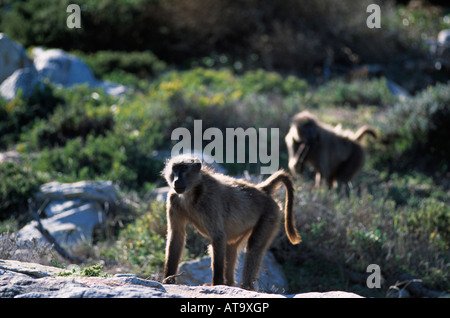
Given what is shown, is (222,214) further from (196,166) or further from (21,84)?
(21,84)

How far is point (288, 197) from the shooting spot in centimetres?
535

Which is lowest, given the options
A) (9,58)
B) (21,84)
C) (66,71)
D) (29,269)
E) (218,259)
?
(218,259)

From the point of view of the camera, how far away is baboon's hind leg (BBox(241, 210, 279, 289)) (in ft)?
16.6

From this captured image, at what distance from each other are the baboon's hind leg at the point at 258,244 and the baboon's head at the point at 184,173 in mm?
801

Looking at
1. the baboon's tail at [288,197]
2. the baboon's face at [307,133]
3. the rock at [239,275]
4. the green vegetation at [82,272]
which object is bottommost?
the rock at [239,275]

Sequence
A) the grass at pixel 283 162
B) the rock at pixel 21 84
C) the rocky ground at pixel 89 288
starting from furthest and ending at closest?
the rock at pixel 21 84 → the grass at pixel 283 162 → the rocky ground at pixel 89 288

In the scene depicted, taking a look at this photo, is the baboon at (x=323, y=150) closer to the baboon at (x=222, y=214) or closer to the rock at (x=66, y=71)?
the baboon at (x=222, y=214)

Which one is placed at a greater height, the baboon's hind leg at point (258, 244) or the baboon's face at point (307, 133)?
the baboon's face at point (307, 133)

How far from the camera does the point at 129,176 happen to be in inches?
335

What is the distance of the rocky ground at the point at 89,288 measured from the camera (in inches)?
129

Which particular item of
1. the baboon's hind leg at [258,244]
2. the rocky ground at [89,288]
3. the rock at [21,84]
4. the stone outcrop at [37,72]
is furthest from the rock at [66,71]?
the rocky ground at [89,288]

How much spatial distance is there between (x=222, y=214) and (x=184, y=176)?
20.1 inches

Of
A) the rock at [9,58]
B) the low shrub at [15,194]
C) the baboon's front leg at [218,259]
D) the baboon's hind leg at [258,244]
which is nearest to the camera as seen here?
the baboon's front leg at [218,259]

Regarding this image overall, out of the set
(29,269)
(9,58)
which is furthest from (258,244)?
(9,58)
